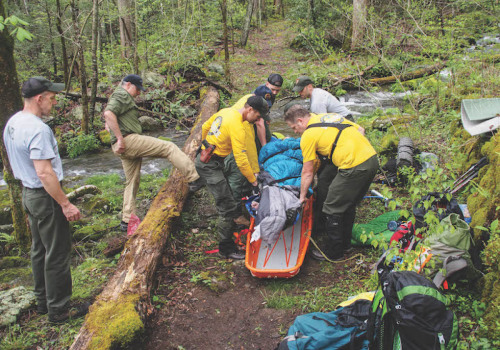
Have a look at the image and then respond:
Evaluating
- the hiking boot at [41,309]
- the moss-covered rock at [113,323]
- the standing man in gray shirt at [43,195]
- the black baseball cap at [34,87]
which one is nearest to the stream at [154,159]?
the hiking boot at [41,309]

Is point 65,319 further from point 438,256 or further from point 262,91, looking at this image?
point 262,91

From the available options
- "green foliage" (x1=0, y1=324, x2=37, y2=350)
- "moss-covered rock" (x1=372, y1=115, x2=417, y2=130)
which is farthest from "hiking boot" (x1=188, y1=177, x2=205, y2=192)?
"moss-covered rock" (x1=372, y1=115, x2=417, y2=130)

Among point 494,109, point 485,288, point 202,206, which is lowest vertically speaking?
point 202,206

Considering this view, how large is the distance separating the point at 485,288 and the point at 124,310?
11.3 feet

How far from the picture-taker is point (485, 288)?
3.19m

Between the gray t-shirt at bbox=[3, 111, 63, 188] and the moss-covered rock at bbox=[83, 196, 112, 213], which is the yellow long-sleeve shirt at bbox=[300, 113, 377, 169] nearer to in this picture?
the gray t-shirt at bbox=[3, 111, 63, 188]

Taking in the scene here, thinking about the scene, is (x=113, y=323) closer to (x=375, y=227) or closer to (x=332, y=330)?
(x=332, y=330)

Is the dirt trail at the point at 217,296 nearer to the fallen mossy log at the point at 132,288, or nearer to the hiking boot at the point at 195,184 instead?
the fallen mossy log at the point at 132,288

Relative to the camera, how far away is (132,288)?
3.80 meters

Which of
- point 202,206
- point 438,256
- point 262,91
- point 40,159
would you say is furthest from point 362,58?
point 40,159

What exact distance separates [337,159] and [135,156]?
Answer: 333cm

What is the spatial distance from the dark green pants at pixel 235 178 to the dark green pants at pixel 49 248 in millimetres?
2356

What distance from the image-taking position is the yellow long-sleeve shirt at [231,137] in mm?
4570

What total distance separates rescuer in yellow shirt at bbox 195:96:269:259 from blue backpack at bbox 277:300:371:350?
1.84 metres
